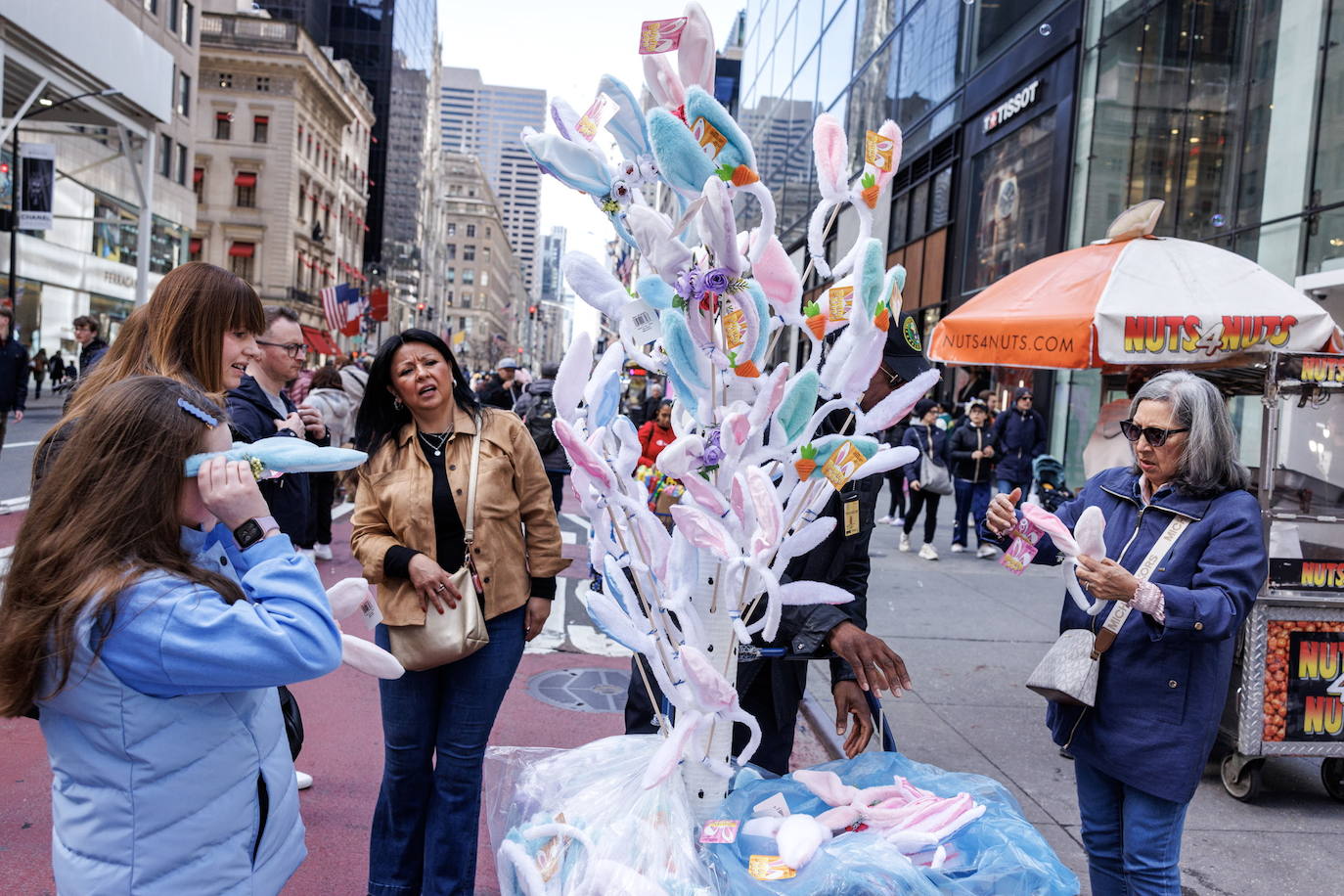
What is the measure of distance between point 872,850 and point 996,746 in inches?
135

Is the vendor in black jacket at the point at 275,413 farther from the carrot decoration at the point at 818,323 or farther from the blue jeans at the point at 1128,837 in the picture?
the blue jeans at the point at 1128,837

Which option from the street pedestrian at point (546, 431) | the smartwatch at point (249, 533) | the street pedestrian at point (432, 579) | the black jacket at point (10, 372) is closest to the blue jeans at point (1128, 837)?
the street pedestrian at point (432, 579)

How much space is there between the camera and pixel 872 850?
6.25 ft

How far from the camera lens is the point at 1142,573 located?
2594mm

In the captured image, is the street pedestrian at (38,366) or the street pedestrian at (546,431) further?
the street pedestrian at (38,366)

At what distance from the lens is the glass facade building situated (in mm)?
9547

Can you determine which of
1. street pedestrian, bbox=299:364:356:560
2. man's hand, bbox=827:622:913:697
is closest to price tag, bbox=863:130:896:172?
man's hand, bbox=827:622:913:697

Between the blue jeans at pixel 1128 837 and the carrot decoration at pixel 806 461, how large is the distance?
4.60 feet

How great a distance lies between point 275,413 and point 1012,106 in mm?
14185

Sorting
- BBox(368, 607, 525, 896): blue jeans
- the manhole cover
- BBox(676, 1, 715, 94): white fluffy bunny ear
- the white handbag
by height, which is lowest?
the manhole cover

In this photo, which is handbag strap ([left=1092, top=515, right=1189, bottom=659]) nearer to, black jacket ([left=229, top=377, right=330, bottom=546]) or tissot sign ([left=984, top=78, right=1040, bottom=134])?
black jacket ([left=229, top=377, right=330, bottom=546])

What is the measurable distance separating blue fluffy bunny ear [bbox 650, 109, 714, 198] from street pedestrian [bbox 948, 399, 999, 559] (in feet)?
31.8

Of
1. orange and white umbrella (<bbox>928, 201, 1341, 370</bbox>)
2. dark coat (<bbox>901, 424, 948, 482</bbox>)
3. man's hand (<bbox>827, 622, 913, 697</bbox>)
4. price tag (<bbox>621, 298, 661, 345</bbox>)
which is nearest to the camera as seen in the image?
price tag (<bbox>621, 298, 661, 345</bbox>)

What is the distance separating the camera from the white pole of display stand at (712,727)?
207 centimetres
